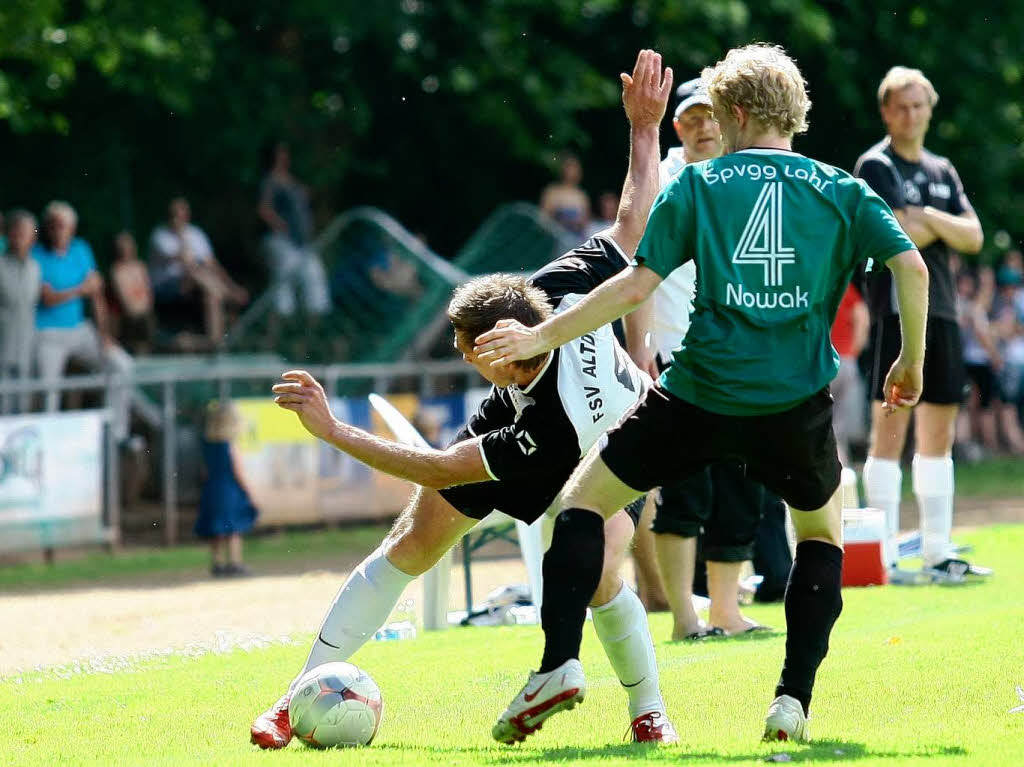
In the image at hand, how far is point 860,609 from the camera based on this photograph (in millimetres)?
8656

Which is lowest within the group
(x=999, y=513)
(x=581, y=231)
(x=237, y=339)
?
(x=999, y=513)

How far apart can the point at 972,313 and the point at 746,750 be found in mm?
17579

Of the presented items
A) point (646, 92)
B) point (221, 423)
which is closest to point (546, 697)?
point (646, 92)

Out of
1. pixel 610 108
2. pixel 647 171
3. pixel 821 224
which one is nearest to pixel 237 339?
pixel 610 108

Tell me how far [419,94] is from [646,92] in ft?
51.1

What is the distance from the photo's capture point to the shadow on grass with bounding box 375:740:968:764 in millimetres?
4957

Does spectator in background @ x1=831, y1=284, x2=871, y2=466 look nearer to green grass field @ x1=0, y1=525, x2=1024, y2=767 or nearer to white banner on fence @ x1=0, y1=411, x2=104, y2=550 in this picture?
white banner on fence @ x1=0, y1=411, x2=104, y2=550

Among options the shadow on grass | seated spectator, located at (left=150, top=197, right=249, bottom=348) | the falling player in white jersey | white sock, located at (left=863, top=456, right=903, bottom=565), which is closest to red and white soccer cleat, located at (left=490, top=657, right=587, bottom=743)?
the falling player in white jersey

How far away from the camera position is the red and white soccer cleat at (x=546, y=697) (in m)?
5.06

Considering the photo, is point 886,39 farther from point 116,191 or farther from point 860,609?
point 860,609

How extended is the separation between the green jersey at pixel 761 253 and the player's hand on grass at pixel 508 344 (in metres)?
0.40

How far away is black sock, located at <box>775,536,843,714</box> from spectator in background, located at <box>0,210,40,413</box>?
11578mm

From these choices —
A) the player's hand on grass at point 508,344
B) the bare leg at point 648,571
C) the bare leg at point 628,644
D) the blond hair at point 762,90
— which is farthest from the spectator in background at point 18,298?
the blond hair at point 762,90

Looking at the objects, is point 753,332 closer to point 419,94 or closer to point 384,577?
point 384,577
